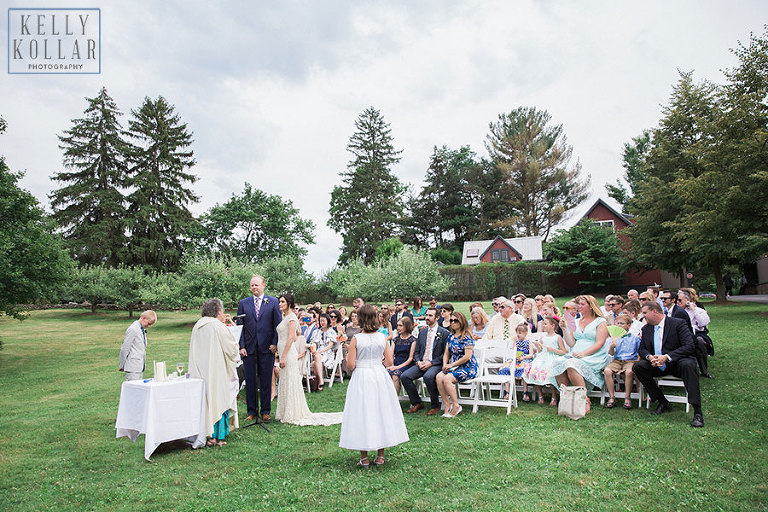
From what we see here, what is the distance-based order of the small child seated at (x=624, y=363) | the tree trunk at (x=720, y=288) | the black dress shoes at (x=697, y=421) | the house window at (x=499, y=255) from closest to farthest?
the black dress shoes at (x=697, y=421) < the small child seated at (x=624, y=363) < the tree trunk at (x=720, y=288) < the house window at (x=499, y=255)

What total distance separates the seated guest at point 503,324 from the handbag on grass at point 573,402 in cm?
212

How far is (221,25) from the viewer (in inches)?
507

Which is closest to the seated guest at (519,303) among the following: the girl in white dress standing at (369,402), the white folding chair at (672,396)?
the white folding chair at (672,396)

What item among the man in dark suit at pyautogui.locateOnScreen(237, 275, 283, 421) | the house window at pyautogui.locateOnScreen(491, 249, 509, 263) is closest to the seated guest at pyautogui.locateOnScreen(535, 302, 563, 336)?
the man in dark suit at pyautogui.locateOnScreen(237, 275, 283, 421)

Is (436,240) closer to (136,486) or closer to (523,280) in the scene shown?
(523,280)

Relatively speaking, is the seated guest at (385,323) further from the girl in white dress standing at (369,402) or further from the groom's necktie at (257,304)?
the girl in white dress standing at (369,402)

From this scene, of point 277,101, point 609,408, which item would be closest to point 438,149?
point 277,101

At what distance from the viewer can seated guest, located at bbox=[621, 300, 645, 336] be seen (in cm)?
781

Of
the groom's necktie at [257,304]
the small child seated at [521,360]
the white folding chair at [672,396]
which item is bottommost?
the white folding chair at [672,396]

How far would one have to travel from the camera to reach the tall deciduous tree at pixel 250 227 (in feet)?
152

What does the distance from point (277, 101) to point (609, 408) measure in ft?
48.8

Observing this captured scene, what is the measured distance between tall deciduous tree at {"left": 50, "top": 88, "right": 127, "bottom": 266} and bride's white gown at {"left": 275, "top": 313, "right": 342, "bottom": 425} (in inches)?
1583

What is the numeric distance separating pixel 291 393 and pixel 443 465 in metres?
2.87

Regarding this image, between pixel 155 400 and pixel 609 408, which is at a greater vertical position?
pixel 155 400
